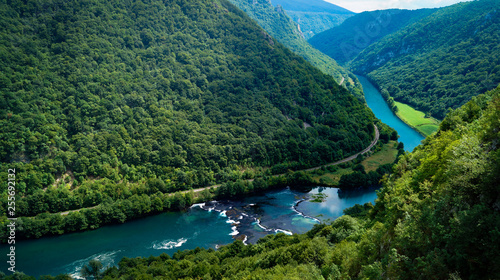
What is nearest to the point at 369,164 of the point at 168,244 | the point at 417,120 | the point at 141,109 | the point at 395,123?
the point at 395,123

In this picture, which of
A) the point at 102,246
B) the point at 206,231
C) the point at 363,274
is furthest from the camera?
the point at 206,231

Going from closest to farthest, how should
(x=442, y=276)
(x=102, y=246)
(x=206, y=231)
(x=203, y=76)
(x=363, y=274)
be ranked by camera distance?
(x=442, y=276) < (x=363, y=274) < (x=102, y=246) < (x=206, y=231) < (x=203, y=76)

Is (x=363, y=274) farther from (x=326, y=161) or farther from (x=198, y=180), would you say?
(x=326, y=161)

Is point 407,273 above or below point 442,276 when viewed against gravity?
below

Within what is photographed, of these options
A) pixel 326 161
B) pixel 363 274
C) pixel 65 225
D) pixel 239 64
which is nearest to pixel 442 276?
pixel 363 274

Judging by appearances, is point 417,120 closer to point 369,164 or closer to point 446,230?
point 369,164

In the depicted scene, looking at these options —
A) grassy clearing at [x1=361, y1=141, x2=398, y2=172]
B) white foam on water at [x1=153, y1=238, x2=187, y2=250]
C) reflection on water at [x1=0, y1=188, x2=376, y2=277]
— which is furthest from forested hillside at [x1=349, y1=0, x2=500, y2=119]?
white foam on water at [x1=153, y1=238, x2=187, y2=250]

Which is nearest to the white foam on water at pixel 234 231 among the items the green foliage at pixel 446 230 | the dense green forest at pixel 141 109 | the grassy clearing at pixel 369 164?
the dense green forest at pixel 141 109
